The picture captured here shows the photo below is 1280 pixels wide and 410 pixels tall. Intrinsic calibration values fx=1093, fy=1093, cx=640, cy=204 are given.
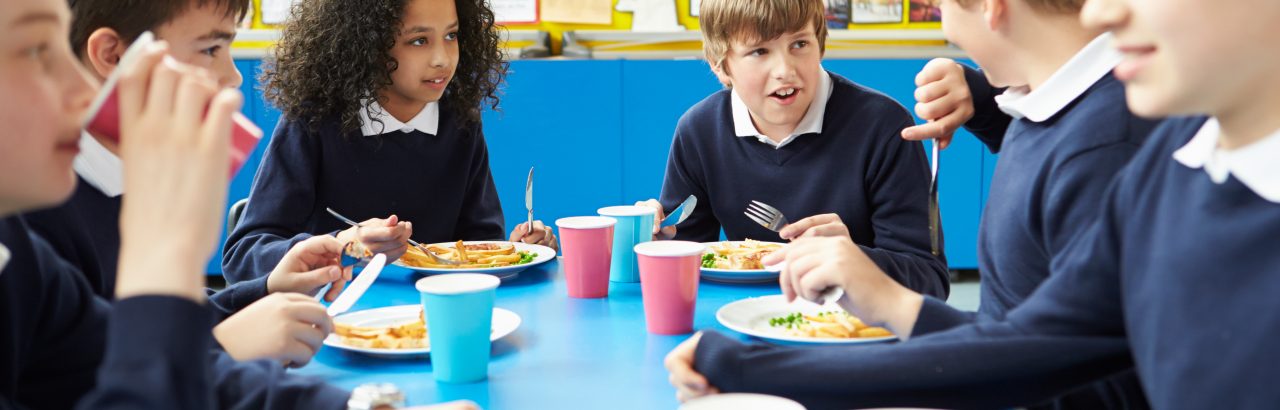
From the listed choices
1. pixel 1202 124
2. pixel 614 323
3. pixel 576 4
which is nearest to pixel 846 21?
pixel 576 4

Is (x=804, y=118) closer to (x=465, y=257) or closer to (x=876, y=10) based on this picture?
(x=465, y=257)

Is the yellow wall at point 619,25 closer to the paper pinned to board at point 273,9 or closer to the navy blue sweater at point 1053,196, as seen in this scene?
the paper pinned to board at point 273,9

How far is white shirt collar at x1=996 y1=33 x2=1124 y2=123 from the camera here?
3.64ft

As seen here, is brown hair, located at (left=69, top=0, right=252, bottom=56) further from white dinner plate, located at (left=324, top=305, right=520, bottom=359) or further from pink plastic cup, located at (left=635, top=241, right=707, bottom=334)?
pink plastic cup, located at (left=635, top=241, right=707, bottom=334)

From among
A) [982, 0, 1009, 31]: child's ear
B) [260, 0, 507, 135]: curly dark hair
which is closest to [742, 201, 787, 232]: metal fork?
[982, 0, 1009, 31]: child's ear

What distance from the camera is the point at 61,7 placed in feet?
2.37

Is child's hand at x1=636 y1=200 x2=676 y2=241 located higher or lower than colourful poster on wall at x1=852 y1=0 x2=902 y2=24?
lower

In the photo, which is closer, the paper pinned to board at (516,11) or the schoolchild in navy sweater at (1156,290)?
the schoolchild in navy sweater at (1156,290)

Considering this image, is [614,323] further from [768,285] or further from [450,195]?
[450,195]

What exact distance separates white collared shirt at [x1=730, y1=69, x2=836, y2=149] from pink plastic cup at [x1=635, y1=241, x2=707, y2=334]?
773 mm

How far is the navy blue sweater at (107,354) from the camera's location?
2.12ft

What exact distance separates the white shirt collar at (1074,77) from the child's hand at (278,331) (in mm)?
777

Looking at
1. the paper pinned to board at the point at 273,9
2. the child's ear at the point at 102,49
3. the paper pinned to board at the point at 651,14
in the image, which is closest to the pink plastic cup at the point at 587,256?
the child's ear at the point at 102,49

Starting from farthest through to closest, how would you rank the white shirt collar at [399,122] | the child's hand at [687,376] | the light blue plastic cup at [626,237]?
the white shirt collar at [399,122], the light blue plastic cup at [626,237], the child's hand at [687,376]
